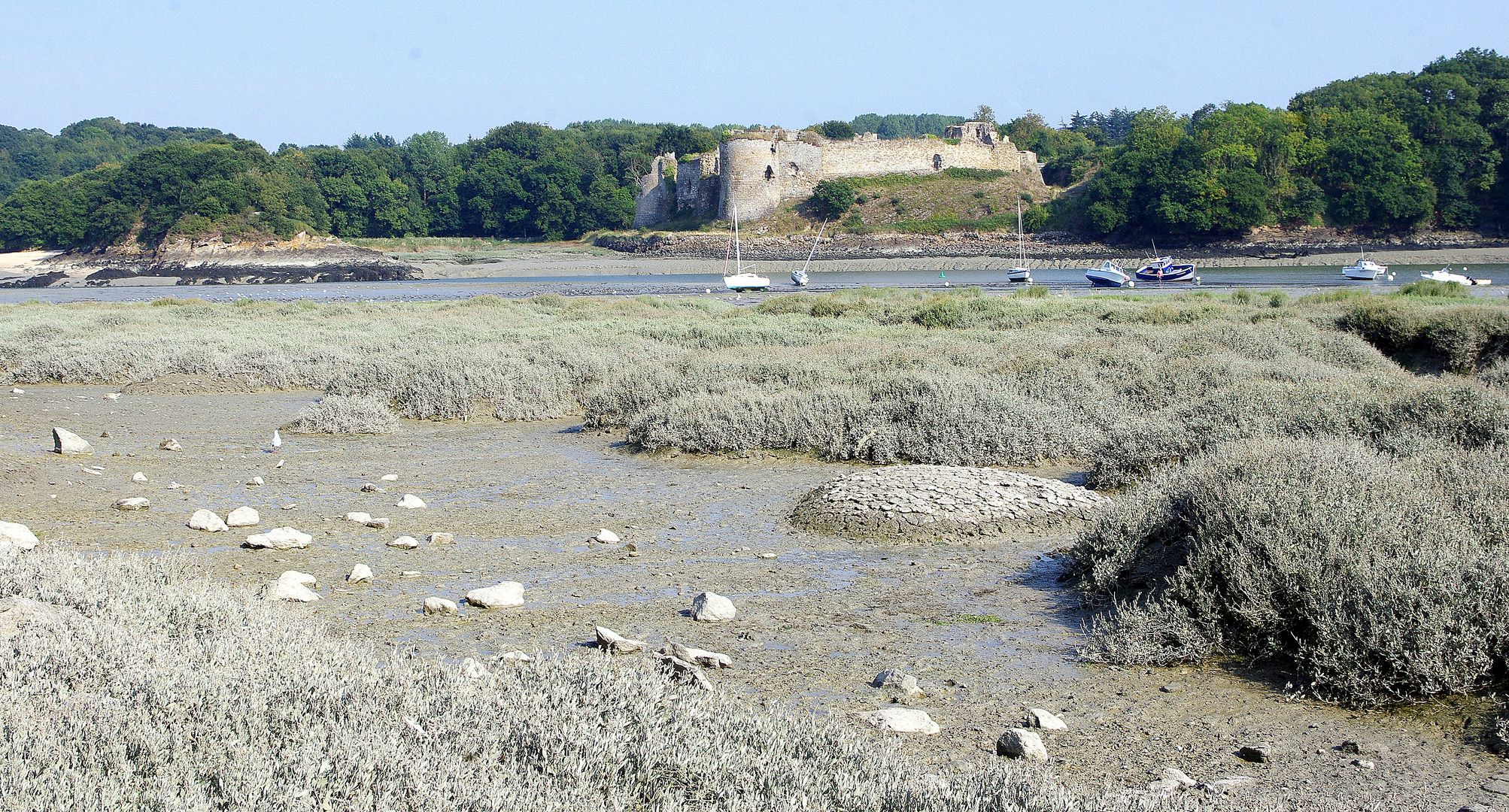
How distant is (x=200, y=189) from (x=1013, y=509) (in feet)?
352

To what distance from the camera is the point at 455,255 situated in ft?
327

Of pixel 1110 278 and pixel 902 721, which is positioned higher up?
pixel 1110 278

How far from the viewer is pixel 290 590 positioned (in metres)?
5.75

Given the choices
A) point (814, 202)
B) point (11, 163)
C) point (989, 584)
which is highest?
point (11, 163)

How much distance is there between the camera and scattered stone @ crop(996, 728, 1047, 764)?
3893 mm

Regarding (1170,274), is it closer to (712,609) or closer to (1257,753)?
(712,609)

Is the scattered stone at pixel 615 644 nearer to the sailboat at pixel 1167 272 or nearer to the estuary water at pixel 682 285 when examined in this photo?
the estuary water at pixel 682 285

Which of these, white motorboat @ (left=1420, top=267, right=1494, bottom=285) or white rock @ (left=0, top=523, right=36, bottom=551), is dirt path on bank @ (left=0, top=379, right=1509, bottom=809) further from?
white motorboat @ (left=1420, top=267, right=1494, bottom=285)

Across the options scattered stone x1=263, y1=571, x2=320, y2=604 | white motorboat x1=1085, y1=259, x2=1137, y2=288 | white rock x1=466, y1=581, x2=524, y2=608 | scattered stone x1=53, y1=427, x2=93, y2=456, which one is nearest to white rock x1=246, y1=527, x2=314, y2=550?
scattered stone x1=263, y1=571, x2=320, y2=604

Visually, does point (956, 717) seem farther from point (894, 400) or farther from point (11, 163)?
point (11, 163)

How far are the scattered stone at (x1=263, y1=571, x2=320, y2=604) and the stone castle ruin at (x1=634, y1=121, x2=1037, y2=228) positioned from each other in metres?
91.5

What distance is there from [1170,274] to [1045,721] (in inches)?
2129

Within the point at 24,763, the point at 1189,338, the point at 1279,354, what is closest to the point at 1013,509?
the point at 24,763

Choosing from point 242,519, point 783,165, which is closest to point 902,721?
point 242,519
